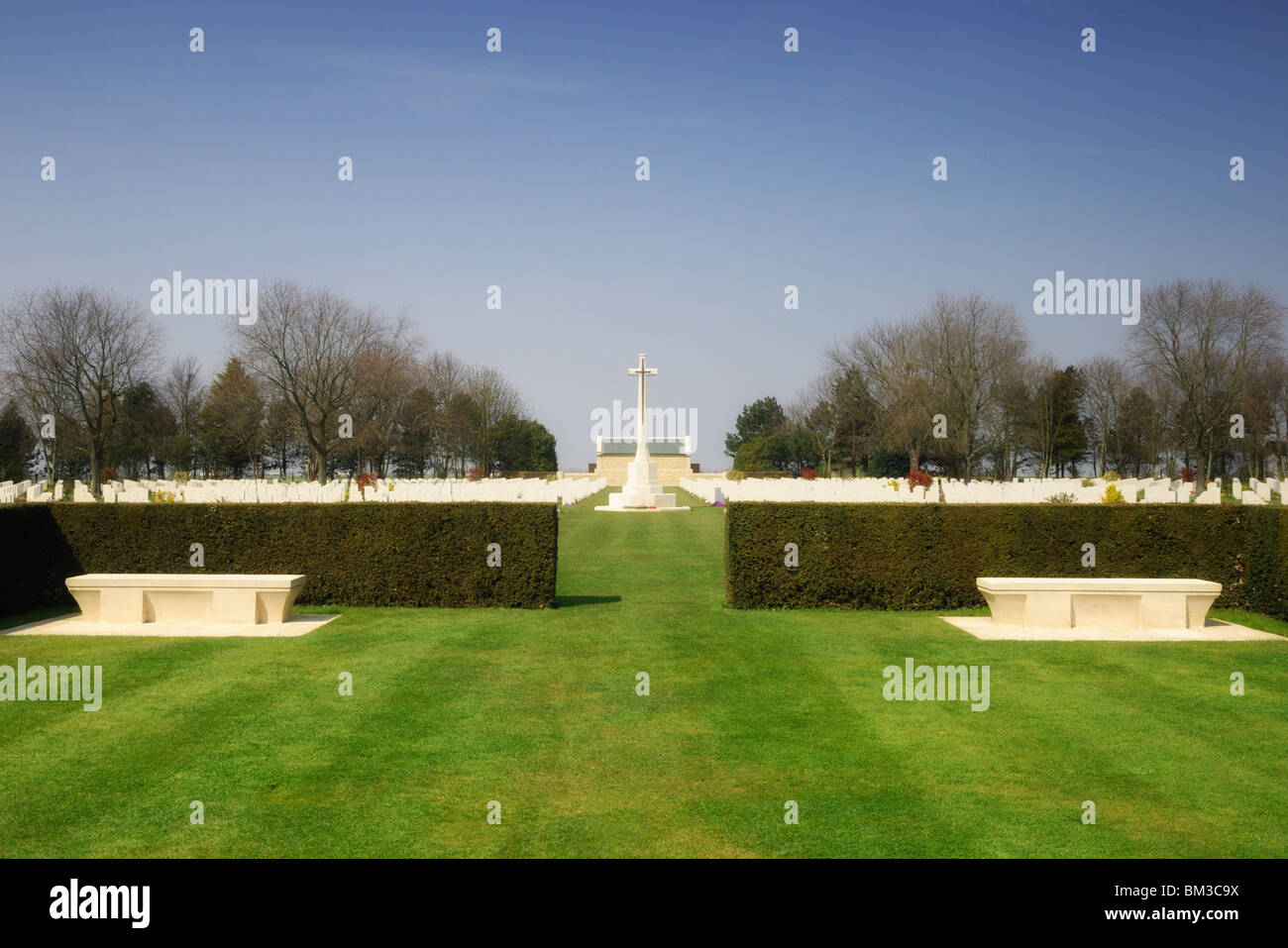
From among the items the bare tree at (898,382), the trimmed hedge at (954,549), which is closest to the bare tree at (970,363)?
the bare tree at (898,382)

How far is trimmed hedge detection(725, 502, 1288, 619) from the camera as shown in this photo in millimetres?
13297

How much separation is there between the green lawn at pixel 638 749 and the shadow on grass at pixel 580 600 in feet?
7.32

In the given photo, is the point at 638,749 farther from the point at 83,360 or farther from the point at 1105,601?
the point at 83,360

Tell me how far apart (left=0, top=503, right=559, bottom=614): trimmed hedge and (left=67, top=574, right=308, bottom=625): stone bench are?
5.33 ft

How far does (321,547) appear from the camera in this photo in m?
13.5

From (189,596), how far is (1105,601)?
472 inches

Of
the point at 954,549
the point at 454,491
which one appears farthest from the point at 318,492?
the point at 954,549

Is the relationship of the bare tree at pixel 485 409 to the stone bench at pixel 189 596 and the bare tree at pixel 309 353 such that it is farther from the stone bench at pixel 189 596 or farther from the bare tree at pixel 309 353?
the stone bench at pixel 189 596

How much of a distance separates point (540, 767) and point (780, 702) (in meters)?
2.58

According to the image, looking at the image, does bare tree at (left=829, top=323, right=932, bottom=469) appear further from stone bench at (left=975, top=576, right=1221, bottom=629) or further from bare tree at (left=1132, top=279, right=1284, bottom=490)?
stone bench at (left=975, top=576, right=1221, bottom=629)

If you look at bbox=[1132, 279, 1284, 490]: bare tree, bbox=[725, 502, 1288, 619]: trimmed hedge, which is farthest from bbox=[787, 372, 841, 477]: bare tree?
bbox=[725, 502, 1288, 619]: trimmed hedge

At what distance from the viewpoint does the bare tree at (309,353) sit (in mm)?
50781
